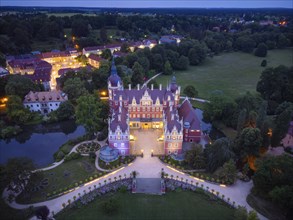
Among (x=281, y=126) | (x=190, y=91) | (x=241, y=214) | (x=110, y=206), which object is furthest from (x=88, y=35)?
(x=241, y=214)

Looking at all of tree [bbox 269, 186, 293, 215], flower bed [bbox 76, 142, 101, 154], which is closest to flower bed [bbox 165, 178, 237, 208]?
tree [bbox 269, 186, 293, 215]

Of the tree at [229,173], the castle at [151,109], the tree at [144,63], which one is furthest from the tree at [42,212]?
the tree at [144,63]

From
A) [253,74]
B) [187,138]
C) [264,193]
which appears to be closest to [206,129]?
[187,138]

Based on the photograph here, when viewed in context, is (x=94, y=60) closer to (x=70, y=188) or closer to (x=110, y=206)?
(x=70, y=188)

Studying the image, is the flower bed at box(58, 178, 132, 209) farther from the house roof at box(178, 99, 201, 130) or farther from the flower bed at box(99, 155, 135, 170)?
the house roof at box(178, 99, 201, 130)

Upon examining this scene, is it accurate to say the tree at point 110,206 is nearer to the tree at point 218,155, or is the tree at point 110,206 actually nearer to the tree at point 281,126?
the tree at point 218,155
